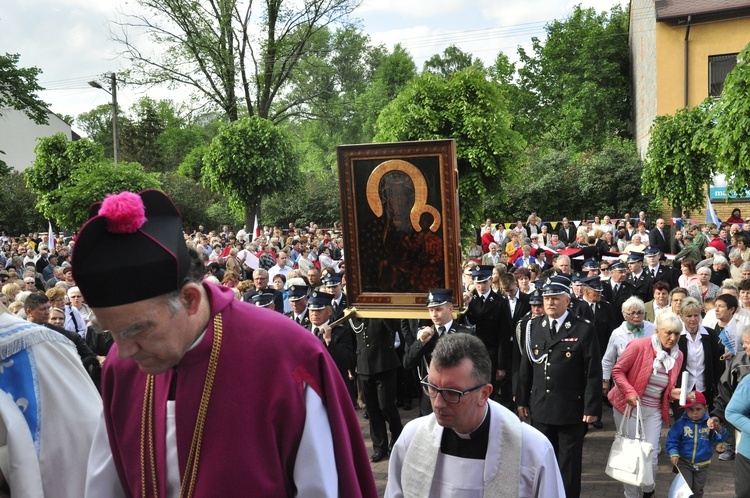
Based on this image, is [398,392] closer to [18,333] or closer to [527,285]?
[527,285]

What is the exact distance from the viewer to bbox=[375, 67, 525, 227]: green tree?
16828mm

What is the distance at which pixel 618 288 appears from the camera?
11.3 metres

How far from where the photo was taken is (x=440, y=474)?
11.6 feet

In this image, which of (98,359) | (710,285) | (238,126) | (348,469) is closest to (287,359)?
(348,469)

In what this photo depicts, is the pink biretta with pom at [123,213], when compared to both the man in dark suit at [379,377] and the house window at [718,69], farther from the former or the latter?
the house window at [718,69]

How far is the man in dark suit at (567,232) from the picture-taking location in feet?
80.1

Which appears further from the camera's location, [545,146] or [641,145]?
[545,146]

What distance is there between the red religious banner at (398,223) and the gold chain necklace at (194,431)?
6.00 meters

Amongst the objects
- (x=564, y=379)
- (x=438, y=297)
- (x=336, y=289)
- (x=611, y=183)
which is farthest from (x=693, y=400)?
(x=611, y=183)

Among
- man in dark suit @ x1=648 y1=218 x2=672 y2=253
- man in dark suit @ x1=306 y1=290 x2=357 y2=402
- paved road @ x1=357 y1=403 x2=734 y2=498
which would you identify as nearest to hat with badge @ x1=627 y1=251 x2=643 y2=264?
paved road @ x1=357 y1=403 x2=734 y2=498

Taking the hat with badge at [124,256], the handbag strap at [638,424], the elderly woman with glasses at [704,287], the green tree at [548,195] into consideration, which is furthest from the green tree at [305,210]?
the hat with badge at [124,256]

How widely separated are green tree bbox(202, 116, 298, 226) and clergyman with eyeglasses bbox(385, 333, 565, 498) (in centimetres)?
2278

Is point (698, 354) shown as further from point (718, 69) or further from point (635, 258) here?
point (718, 69)

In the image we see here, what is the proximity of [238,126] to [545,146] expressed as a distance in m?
25.1
